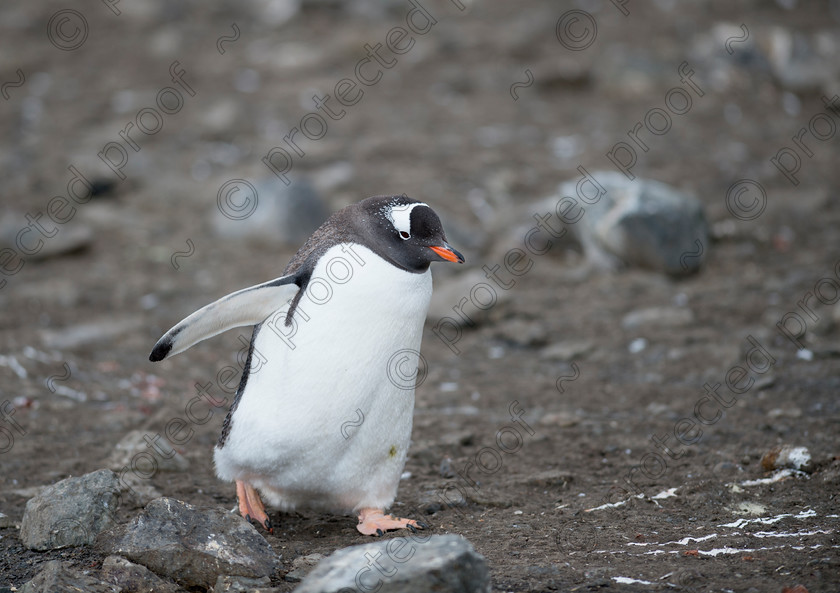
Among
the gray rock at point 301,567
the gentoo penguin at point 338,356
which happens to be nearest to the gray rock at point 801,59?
the gentoo penguin at point 338,356

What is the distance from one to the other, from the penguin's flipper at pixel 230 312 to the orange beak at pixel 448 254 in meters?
0.63

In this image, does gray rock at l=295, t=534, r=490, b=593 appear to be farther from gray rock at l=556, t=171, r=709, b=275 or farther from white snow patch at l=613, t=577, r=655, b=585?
gray rock at l=556, t=171, r=709, b=275

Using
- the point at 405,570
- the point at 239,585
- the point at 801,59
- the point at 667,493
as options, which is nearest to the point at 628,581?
the point at 405,570

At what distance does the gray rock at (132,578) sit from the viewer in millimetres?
3359

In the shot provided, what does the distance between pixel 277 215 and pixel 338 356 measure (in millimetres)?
4525

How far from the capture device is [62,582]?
3211mm

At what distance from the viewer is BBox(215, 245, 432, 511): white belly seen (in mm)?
3914

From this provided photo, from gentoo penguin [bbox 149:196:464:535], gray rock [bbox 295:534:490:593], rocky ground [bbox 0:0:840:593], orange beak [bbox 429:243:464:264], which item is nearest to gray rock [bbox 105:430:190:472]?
rocky ground [bbox 0:0:840:593]

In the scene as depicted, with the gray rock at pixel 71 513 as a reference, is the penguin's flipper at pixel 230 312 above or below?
above

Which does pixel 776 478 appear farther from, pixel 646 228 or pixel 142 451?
pixel 646 228

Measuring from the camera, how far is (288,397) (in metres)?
3.95

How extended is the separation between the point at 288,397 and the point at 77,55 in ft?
33.5

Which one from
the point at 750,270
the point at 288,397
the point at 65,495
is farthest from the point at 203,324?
the point at 750,270

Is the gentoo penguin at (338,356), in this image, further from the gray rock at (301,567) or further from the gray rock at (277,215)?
the gray rock at (277,215)
